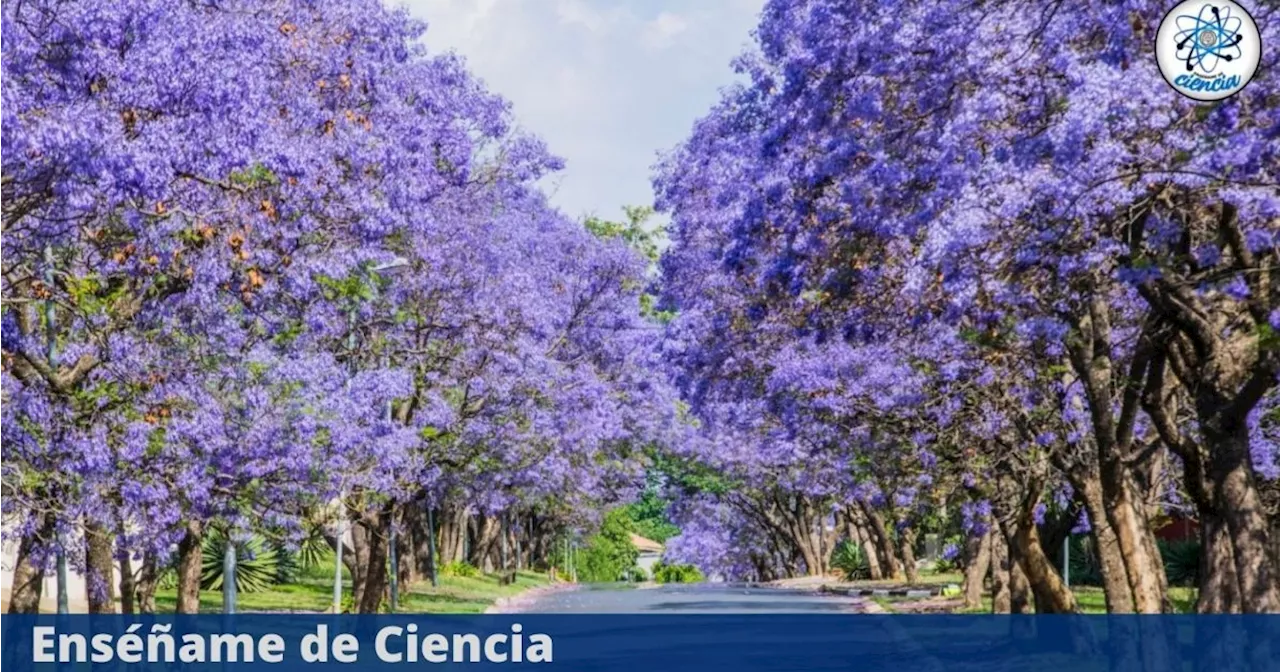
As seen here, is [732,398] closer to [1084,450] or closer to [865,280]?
[1084,450]

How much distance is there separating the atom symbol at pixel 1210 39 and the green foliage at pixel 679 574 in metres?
92.8

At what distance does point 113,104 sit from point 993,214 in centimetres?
609

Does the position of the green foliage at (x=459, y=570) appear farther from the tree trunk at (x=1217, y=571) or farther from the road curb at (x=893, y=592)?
the tree trunk at (x=1217, y=571)

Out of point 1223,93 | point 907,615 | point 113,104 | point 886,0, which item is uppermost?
point 886,0

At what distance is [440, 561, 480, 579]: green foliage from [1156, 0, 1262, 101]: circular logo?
4647 cm

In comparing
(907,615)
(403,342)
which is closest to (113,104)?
(403,342)

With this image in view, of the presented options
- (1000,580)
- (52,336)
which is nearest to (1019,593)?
(1000,580)

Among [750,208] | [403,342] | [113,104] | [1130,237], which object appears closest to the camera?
[1130,237]

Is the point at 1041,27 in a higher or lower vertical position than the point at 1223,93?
higher

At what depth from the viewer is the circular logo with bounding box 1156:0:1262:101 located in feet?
39.6

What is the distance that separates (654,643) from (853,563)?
40.7 m

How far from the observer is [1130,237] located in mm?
13133

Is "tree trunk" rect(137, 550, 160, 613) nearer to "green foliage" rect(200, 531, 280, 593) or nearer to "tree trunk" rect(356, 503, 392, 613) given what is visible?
"tree trunk" rect(356, 503, 392, 613)

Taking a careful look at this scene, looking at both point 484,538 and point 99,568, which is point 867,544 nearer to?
point 484,538
